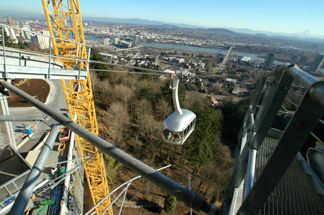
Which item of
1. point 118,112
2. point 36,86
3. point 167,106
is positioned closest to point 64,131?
point 118,112

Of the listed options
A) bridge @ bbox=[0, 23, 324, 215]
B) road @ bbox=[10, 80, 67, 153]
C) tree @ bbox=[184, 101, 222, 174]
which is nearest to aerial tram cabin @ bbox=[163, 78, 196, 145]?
bridge @ bbox=[0, 23, 324, 215]

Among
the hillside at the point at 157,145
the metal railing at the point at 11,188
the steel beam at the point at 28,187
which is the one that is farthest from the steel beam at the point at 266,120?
the hillside at the point at 157,145

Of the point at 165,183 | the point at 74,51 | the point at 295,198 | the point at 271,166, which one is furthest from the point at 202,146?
the point at 271,166

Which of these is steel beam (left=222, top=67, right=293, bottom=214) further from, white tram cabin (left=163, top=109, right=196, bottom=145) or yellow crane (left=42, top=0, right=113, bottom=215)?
yellow crane (left=42, top=0, right=113, bottom=215)

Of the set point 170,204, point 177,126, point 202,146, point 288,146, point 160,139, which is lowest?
point 170,204

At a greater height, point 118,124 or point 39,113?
point 39,113

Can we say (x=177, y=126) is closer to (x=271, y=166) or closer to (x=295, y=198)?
(x=295, y=198)

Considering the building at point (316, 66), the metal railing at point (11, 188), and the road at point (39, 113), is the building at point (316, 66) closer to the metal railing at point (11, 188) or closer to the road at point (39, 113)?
the metal railing at point (11, 188)

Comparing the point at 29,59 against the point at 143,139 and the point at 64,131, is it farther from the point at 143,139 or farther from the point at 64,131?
the point at 143,139

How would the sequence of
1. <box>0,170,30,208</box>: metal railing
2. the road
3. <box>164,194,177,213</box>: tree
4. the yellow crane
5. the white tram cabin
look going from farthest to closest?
the road → <box>164,194,177,213</box>: tree → the yellow crane → the white tram cabin → <box>0,170,30,208</box>: metal railing
